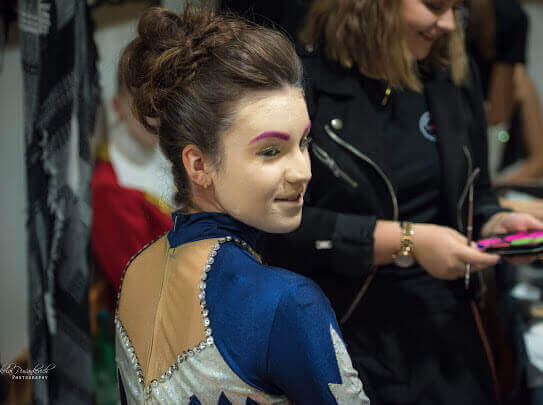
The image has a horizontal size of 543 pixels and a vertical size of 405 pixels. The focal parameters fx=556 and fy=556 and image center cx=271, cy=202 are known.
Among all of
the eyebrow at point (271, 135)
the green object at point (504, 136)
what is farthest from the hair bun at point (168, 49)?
the green object at point (504, 136)

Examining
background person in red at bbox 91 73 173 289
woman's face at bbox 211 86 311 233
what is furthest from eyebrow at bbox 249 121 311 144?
background person in red at bbox 91 73 173 289

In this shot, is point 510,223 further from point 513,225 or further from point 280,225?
point 280,225

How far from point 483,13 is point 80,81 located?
143 centimetres

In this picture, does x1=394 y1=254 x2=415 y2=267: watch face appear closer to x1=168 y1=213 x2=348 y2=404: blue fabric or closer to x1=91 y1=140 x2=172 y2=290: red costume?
x1=168 y1=213 x2=348 y2=404: blue fabric

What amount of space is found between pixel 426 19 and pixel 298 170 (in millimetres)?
455

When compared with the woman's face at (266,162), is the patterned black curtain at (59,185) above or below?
below

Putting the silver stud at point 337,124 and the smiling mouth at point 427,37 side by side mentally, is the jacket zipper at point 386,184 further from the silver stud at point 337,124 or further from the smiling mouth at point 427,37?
the smiling mouth at point 427,37

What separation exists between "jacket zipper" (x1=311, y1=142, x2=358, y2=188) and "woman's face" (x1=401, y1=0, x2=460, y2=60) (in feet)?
0.90

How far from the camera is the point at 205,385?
2.20ft

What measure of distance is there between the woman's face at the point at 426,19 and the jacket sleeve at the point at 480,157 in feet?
0.61

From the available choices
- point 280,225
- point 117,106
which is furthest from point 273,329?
point 117,106

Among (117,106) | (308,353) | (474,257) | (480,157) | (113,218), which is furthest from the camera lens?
(117,106)

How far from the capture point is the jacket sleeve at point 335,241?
3.00 ft

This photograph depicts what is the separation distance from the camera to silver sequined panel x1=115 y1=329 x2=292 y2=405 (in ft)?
2.17
